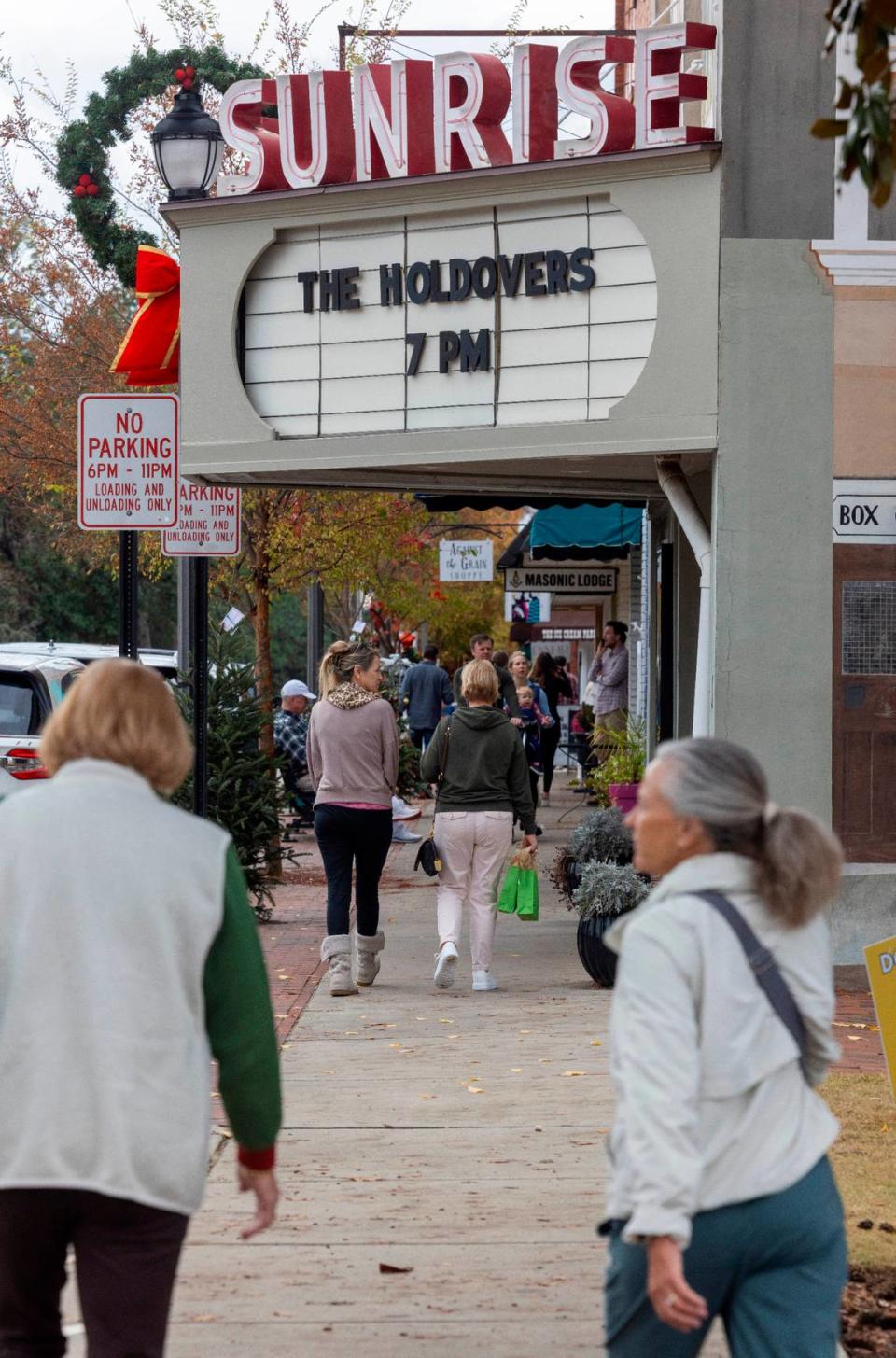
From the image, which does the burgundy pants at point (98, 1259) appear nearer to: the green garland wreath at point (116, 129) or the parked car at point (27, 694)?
the parked car at point (27, 694)

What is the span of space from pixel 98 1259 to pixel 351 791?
7.06m

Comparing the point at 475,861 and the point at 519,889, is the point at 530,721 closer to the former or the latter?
the point at 519,889

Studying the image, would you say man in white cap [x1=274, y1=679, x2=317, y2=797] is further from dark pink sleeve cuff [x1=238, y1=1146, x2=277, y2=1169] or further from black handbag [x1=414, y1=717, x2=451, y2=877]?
dark pink sleeve cuff [x1=238, y1=1146, x2=277, y2=1169]

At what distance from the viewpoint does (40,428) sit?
81.8 ft

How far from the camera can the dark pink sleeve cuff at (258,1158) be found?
11.8ft

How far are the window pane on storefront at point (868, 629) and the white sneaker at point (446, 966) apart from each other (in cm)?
271

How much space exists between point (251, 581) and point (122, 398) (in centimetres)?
901

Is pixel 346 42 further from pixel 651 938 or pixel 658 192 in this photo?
pixel 651 938

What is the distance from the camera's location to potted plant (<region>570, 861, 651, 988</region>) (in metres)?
10.0

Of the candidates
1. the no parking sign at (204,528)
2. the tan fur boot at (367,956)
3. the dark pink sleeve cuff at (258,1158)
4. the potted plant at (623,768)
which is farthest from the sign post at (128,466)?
the dark pink sleeve cuff at (258,1158)

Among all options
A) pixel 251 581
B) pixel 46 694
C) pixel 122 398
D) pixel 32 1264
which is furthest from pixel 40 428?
pixel 32 1264

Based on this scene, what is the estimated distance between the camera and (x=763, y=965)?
3.17 meters

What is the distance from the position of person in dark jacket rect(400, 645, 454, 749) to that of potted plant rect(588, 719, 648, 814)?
18.9ft

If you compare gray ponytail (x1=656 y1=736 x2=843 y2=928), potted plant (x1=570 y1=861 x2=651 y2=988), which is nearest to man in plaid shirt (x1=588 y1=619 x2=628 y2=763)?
potted plant (x1=570 y1=861 x2=651 y2=988)
